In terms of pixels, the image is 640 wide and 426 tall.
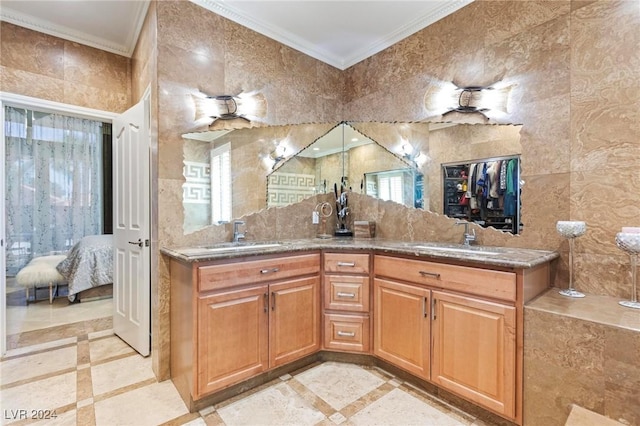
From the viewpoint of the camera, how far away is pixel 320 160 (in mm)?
3117

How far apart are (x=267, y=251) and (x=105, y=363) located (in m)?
1.69

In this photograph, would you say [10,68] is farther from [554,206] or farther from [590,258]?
[590,258]

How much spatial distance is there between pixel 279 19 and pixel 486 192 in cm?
228

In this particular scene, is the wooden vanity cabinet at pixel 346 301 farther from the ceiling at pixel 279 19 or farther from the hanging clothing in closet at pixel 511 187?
the ceiling at pixel 279 19

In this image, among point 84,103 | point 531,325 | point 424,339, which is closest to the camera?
point 531,325

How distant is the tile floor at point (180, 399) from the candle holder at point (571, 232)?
94 cm

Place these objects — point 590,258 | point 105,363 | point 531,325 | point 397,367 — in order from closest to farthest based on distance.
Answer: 1. point 531,325
2. point 590,258
3. point 397,367
4. point 105,363

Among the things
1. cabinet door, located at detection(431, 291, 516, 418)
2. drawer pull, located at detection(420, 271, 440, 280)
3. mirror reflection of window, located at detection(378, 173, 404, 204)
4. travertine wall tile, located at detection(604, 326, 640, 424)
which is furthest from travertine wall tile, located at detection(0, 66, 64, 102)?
travertine wall tile, located at detection(604, 326, 640, 424)

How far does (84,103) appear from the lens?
294 cm

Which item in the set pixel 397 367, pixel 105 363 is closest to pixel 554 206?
pixel 397 367

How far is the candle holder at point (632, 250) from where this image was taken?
153cm

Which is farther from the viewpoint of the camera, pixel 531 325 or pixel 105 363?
pixel 105 363

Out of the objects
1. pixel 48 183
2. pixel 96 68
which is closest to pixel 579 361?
pixel 96 68

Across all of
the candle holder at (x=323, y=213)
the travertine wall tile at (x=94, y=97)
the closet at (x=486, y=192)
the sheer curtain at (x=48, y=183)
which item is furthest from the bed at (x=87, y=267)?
the closet at (x=486, y=192)
